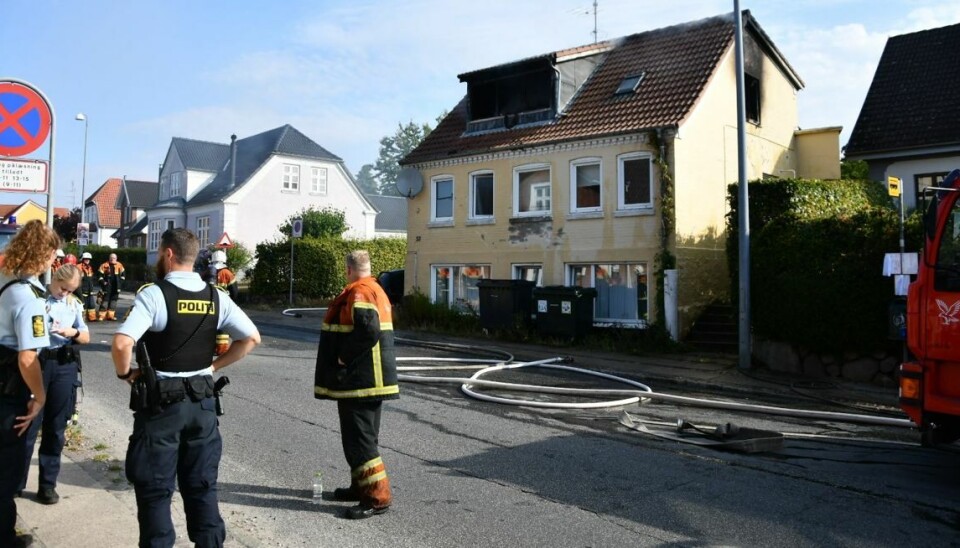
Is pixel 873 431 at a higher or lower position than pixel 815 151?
lower

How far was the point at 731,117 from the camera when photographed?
19594 millimetres

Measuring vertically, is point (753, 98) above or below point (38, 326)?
above

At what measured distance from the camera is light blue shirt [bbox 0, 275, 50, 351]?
13.9ft

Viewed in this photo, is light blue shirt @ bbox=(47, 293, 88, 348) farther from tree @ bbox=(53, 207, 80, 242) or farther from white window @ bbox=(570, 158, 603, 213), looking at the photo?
tree @ bbox=(53, 207, 80, 242)

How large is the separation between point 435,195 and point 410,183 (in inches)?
32.3

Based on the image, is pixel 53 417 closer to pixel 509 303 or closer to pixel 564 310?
pixel 564 310

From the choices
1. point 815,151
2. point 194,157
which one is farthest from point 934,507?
point 194,157

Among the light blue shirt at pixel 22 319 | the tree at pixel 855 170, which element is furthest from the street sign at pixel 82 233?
the light blue shirt at pixel 22 319

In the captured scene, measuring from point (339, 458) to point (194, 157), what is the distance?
43.1 meters

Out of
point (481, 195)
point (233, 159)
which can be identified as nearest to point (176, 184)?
point (233, 159)

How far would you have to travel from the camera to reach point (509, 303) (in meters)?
18.0

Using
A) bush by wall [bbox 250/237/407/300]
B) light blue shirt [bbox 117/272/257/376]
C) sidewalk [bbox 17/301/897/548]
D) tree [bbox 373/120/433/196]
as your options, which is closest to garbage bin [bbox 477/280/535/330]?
sidewalk [bbox 17/301/897/548]

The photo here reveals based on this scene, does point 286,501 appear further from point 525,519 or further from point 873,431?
point 873,431

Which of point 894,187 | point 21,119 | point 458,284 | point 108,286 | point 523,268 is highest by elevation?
point 894,187
